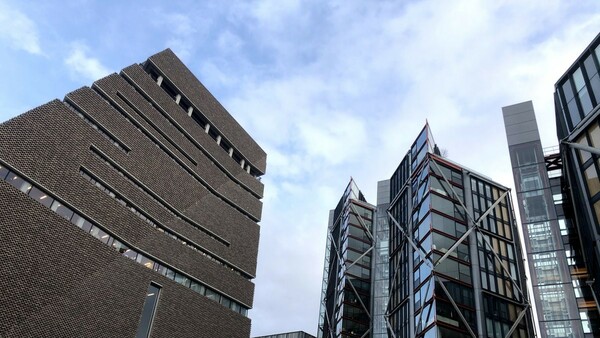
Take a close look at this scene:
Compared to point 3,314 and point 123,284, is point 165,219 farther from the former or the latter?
point 3,314

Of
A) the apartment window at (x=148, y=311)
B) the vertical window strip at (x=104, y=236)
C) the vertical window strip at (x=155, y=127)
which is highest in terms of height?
the vertical window strip at (x=155, y=127)

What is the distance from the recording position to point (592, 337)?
4022 cm

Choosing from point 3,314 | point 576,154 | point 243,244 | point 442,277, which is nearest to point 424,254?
point 442,277

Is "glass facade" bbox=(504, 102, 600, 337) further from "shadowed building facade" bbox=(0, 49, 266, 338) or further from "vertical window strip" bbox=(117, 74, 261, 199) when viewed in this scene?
"vertical window strip" bbox=(117, 74, 261, 199)

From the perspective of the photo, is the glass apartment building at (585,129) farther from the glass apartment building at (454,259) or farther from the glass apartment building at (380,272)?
the glass apartment building at (380,272)

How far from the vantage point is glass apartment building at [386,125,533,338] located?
41625 mm

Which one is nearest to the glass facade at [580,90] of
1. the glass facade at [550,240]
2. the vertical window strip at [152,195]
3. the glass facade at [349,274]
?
the glass facade at [550,240]

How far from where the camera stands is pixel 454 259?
1737 inches

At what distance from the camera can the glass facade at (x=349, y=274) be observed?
6550 centimetres

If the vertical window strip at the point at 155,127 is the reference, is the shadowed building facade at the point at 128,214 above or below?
below

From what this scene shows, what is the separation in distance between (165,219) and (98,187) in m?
8.68

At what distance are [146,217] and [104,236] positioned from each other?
6036 mm

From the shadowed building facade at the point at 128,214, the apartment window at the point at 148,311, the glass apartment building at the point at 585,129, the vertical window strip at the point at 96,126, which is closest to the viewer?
the glass apartment building at the point at 585,129

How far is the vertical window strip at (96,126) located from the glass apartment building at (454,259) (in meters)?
29.8
